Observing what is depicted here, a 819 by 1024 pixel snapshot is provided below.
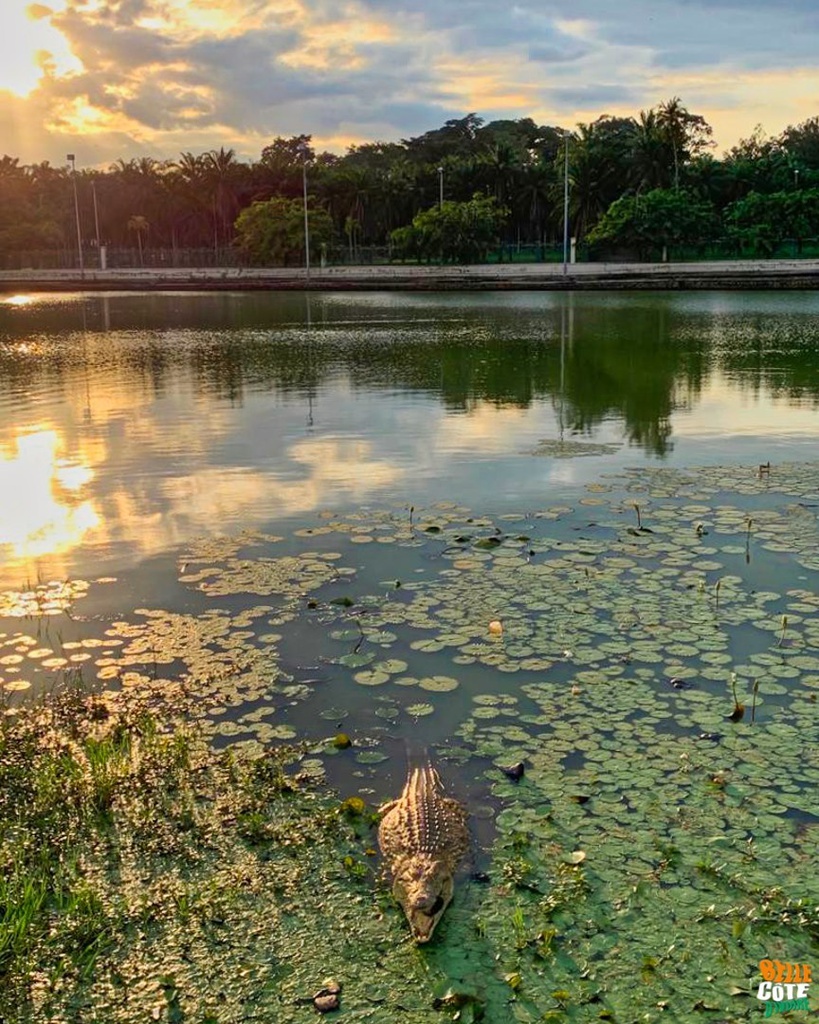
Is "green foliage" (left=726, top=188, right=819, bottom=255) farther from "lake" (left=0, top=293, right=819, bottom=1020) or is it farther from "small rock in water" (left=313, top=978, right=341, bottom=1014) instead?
"small rock in water" (left=313, top=978, right=341, bottom=1014)

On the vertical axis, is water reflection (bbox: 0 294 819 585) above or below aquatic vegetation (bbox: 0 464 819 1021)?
above

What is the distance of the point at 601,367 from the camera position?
16484 millimetres

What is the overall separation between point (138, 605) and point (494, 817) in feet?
9.66

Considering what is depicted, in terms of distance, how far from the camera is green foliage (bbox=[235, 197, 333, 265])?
57812mm

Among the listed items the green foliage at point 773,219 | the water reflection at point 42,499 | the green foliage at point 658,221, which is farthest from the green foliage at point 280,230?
the water reflection at point 42,499

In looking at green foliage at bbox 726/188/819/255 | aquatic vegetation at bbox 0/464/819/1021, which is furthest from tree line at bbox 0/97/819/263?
aquatic vegetation at bbox 0/464/819/1021

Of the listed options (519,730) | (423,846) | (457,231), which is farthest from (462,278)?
(423,846)

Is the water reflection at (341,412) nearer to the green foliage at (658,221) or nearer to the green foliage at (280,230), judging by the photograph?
the green foliage at (658,221)

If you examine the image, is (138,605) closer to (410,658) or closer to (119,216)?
(410,658)

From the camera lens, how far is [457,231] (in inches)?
2199

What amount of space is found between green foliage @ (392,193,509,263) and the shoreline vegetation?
17.5ft

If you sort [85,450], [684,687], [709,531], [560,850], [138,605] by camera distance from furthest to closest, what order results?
1. [85,450]
2. [709,531]
3. [138,605]
4. [684,687]
5. [560,850]

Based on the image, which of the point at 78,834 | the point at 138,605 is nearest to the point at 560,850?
the point at 78,834

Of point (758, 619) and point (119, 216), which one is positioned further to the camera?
point (119, 216)
